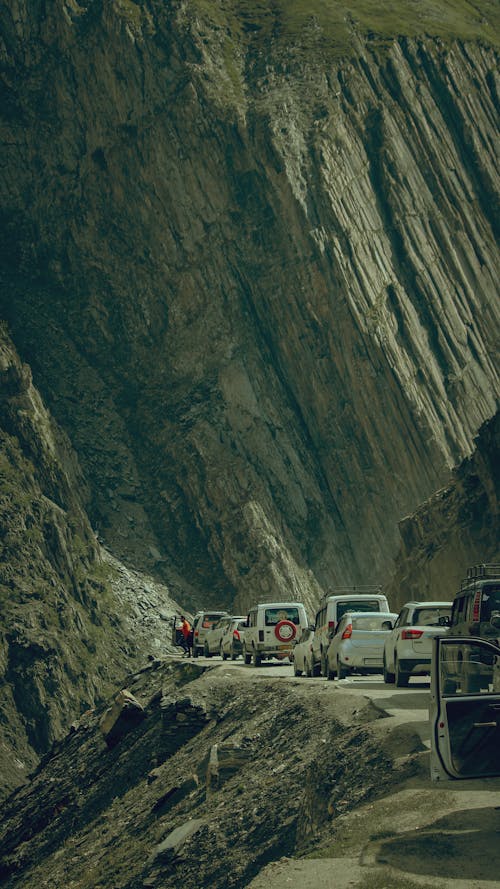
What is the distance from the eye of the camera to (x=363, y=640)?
26.3 meters

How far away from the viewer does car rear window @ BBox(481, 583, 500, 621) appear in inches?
766

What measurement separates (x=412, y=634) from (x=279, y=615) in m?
13.9

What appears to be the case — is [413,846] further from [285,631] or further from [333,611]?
[285,631]

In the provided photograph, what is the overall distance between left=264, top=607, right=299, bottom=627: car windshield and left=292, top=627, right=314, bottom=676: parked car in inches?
240

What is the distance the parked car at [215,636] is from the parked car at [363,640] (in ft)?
57.7

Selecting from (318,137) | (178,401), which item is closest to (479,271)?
(318,137)

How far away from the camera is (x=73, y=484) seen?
256ft

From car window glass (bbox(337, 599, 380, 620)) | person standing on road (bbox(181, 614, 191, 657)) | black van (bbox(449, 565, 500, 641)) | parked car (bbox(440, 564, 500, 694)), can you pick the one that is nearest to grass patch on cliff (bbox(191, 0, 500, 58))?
person standing on road (bbox(181, 614, 191, 657))

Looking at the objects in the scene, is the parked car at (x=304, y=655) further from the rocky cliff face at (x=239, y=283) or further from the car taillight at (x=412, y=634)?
the rocky cliff face at (x=239, y=283)

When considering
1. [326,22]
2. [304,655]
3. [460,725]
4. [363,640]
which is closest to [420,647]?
[363,640]

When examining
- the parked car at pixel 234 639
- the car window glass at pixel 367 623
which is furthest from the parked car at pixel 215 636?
the car window glass at pixel 367 623

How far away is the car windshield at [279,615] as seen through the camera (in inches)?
1458

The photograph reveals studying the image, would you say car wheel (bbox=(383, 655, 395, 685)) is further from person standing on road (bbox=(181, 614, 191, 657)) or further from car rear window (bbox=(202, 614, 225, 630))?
person standing on road (bbox=(181, 614, 191, 657))

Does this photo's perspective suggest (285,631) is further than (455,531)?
No
